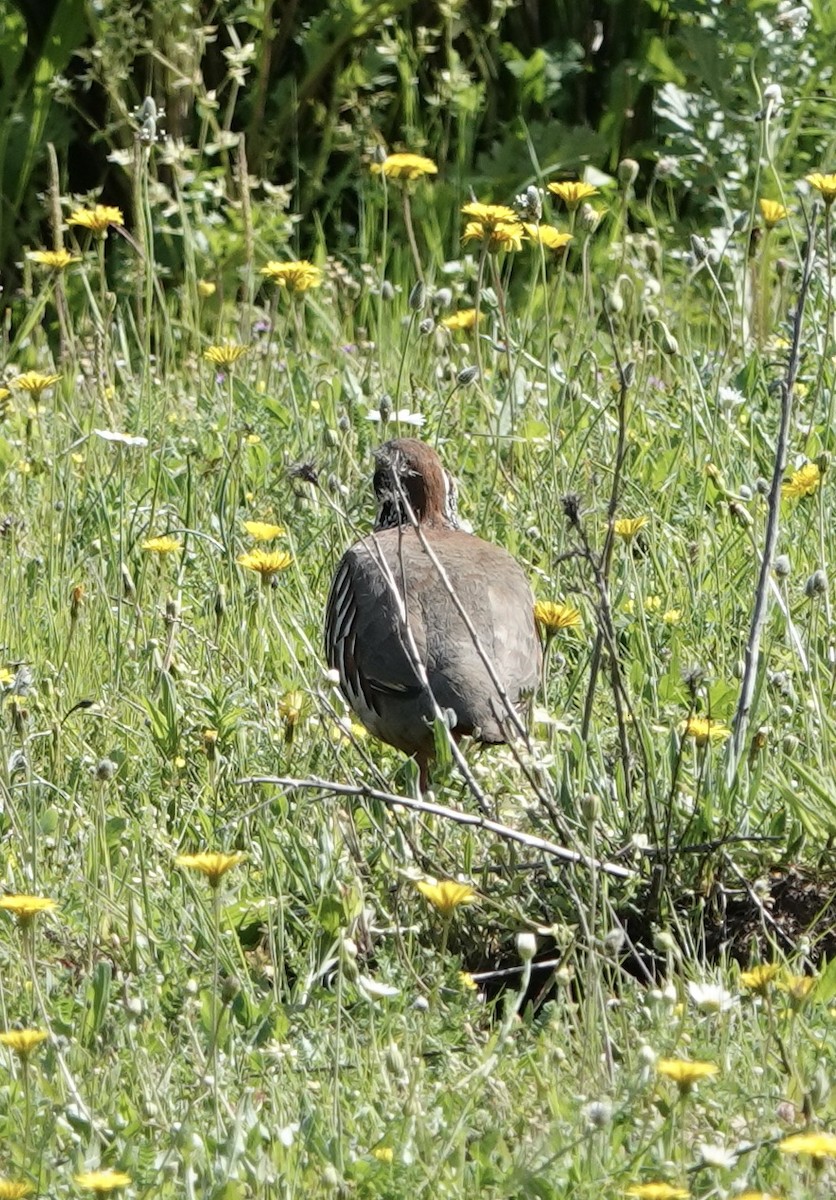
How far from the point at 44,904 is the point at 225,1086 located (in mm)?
525

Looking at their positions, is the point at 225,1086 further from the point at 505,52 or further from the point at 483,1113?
the point at 505,52

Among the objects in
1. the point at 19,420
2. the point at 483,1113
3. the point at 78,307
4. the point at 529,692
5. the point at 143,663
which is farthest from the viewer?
the point at 78,307

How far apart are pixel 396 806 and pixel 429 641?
1.41ft

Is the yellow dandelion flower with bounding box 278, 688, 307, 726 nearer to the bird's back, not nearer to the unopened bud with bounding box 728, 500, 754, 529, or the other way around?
the bird's back

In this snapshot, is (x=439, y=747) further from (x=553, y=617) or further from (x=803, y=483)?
(x=803, y=483)

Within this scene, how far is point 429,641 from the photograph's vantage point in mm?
4223

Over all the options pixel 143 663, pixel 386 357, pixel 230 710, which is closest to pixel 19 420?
pixel 386 357

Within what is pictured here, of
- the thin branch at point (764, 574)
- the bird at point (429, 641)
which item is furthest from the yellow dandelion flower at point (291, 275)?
the thin branch at point (764, 574)

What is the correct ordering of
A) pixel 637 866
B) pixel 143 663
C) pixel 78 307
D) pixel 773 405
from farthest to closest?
1. pixel 78 307
2. pixel 773 405
3. pixel 143 663
4. pixel 637 866

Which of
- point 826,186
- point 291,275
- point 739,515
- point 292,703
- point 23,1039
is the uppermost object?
point 826,186

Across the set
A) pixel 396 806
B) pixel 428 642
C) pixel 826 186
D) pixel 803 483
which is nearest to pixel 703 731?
pixel 396 806

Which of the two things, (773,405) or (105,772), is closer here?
(105,772)

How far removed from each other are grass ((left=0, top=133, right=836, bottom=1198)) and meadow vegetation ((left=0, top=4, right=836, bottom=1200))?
1cm

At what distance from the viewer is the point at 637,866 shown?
360 cm
